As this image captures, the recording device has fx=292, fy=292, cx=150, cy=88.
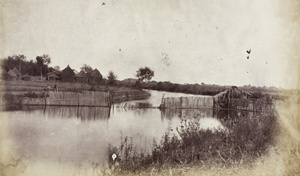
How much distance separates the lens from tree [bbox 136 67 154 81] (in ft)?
12.3

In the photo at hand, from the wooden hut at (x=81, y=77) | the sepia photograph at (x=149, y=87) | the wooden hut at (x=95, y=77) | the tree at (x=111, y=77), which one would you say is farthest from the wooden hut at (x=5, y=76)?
the tree at (x=111, y=77)

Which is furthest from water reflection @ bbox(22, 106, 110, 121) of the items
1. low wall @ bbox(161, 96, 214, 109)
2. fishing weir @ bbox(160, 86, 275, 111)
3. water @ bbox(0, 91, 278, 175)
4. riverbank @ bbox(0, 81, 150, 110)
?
fishing weir @ bbox(160, 86, 275, 111)

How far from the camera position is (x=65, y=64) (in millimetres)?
3635

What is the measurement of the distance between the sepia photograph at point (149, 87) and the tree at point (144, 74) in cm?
1

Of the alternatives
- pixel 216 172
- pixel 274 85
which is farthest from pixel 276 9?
pixel 216 172

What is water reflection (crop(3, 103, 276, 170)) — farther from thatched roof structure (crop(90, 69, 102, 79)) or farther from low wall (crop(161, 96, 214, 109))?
thatched roof structure (crop(90, 69, 102, 79))

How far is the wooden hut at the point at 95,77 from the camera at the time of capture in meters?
3.68

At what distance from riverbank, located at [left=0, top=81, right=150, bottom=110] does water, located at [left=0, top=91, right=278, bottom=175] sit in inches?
4.6

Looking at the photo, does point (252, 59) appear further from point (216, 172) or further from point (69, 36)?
point (69, 36)

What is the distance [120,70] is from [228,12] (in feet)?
5.40

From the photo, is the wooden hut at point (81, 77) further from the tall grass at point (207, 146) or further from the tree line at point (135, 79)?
the tall grass at point (207, 146)

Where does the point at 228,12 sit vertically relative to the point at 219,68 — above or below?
above

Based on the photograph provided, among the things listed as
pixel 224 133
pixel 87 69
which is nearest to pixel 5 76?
pixel 87 69

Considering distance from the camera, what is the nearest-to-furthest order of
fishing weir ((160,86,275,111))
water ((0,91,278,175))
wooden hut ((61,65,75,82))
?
1. water ((0,91,278,175))
2. wooden hut ((61,65,75,82))
3. fishing weir ((160,86,275,111))
